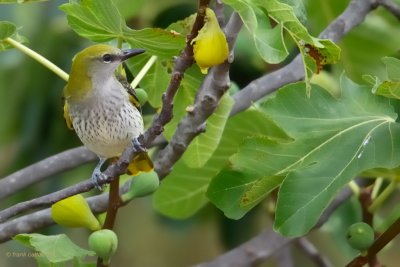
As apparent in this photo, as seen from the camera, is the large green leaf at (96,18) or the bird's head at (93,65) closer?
the large green leaf at (96,18)

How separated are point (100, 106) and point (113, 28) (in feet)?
1.35

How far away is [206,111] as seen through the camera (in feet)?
5.53

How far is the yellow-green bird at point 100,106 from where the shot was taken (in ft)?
6.48

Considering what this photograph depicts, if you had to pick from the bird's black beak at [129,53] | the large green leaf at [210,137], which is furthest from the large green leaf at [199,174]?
the bird's black beak at [129,53]

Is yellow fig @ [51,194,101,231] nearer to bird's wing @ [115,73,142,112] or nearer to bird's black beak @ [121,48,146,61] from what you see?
bird's black beak @ [121,48,146,61]

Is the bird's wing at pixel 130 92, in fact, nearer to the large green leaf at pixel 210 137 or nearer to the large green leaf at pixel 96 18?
the large green leaf at pixel 210 137

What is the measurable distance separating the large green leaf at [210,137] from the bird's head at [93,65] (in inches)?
8.5

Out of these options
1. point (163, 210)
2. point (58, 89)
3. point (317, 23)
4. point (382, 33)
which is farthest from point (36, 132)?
point (382, 33)

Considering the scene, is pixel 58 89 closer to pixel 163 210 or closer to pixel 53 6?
pixel 53 6

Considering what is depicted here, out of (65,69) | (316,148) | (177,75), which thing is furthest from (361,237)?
(65,69)

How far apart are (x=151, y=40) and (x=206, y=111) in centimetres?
16

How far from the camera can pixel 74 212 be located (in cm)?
162

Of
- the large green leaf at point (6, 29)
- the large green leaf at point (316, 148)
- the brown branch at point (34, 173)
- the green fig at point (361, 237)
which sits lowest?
the brown branch at point (34, 173)

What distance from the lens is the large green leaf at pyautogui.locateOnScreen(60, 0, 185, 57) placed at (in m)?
1.60
